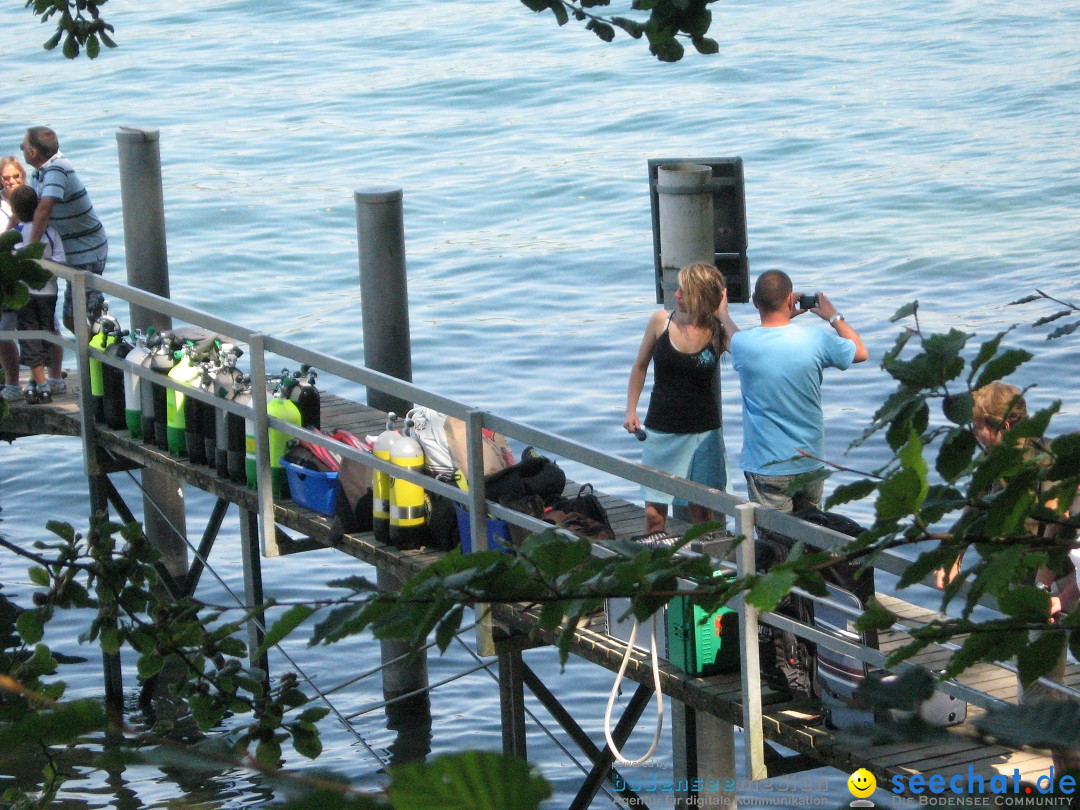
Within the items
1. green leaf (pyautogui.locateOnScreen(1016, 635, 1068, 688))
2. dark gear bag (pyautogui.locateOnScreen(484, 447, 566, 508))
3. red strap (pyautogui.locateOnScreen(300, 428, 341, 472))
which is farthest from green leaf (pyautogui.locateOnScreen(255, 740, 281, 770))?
red strap (pyautogui.locateOnScreen(300, 428, 341, 472))

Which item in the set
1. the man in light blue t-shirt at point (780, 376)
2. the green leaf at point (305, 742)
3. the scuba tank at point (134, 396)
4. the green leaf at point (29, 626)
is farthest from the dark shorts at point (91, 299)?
the green leaf at point (29, 626)

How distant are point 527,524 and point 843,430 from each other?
876 cm

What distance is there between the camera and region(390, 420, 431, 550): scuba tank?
6566 millimetres

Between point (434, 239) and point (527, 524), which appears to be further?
point (434, 239)

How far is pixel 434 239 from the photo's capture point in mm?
22406

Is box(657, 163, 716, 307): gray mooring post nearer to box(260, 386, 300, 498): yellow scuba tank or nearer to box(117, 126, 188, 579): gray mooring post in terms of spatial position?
box(260, 386, 300, 498): yellow scuba tank

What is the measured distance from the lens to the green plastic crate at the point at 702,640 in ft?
17.5

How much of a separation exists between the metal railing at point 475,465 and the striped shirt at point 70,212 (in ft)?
2.07

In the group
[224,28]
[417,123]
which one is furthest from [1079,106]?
[224,28]

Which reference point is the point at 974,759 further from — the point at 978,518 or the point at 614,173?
the point at 614,173

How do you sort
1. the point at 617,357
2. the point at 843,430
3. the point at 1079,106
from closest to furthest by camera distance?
1. the point at 843,430
2. the point at 617,357
3. the point at 1079,106

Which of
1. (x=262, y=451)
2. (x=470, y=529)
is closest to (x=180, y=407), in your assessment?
(x=262, y=451)

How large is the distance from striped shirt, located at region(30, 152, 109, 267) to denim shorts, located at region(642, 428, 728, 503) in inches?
158

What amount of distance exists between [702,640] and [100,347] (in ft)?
14.9
